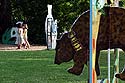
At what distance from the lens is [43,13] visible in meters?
29.0

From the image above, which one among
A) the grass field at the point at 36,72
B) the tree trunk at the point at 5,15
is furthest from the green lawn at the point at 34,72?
the tree trunk at the point at 5,15

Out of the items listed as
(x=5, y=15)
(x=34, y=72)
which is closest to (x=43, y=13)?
(x=5, y=15)

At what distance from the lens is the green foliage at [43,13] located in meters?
28.3

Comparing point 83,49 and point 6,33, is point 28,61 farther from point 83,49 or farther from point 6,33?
point 6,33

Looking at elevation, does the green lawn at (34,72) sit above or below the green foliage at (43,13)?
below

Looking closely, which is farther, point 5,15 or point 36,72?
point 5,15

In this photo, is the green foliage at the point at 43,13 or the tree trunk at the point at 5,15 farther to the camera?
the tree trunk at the point at 5,15

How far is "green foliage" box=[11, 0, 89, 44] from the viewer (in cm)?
2827

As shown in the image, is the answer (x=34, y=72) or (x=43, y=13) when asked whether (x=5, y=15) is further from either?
(x=34, y=72)

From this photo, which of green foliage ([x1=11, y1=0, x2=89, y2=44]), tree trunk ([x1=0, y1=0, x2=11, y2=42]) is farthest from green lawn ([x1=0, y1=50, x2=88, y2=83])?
tree trunk ([x1=0, y1=0, x2=11, y2=42])

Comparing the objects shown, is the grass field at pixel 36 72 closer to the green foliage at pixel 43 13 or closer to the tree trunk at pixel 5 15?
the green foliage at pixel 43 13

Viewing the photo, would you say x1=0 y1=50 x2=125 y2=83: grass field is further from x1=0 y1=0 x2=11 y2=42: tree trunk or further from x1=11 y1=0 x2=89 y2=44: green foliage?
x1=0 y1=0 x2=11 y2=42: tree trunk

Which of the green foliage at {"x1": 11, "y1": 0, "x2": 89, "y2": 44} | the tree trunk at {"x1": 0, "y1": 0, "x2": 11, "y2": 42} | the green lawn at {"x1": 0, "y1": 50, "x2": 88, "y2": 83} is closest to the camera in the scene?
the green lawn at {"x1": 0, "y1": 50, "x2": 88, "y2": 83}

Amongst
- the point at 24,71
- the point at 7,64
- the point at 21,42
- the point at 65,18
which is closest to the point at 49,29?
the point at 21,42
